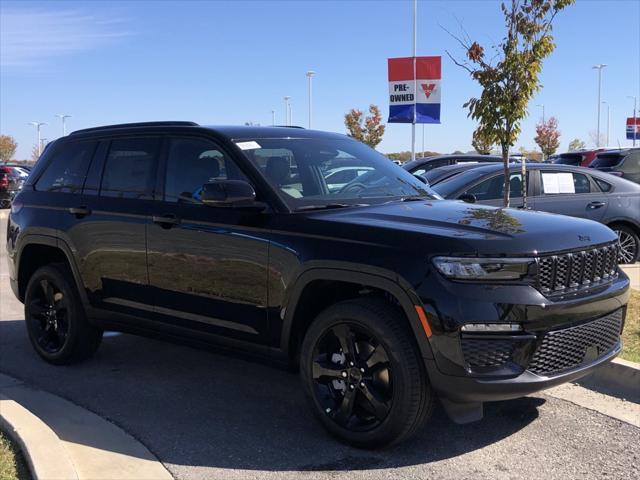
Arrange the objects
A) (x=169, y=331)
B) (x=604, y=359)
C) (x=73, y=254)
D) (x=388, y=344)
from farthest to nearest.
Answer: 1. (x=73, y=254)
2. (x=169, y=331)
3. (x=604, y=359)
4. (x=388, y=344)

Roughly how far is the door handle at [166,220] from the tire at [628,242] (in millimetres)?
7290

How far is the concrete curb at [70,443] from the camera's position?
349 cm

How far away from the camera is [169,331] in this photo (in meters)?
4.71

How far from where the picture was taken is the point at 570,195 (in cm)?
945

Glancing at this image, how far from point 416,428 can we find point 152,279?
2.16 meters

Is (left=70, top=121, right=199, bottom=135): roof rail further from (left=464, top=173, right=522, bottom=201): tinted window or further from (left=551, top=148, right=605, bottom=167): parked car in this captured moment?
(left=551, top=148, right=605, bottom=167): parked car

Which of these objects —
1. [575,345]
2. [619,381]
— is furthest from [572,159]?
[575,345]

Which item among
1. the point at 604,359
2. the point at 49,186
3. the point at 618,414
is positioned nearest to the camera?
the point at 604,359

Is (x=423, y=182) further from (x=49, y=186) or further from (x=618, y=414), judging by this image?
(x=49, y=186)

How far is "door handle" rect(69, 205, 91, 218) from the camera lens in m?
5.22

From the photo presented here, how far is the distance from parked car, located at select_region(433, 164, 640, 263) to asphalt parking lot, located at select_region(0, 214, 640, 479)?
15.8ft

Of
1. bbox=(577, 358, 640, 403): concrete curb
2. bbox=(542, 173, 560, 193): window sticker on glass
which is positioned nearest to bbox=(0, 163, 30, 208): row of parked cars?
bbox=(542, 173, 560, 193): window sticker on glass

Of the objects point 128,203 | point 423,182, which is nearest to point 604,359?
point 423,182

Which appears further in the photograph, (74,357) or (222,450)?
(74,357)
